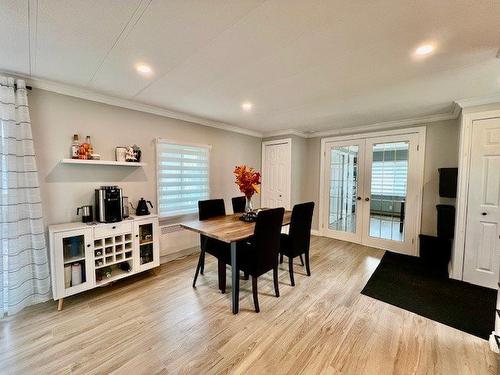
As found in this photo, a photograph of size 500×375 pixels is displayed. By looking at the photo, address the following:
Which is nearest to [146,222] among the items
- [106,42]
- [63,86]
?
[63,86]

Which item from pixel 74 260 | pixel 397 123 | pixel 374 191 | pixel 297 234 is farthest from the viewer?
pixel 374 191

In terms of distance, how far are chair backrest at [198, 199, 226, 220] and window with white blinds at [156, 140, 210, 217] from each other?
0.67 meters

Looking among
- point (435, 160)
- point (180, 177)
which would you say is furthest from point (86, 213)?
point (435, 160)

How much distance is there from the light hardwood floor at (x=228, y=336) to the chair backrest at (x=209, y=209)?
0.90 m

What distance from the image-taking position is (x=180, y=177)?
348cm

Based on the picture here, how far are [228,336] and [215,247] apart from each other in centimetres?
93

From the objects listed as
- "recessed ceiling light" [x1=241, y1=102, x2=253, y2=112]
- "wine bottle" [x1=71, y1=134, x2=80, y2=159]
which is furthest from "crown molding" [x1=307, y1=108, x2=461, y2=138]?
"wine bottle" [x1=71, y1=134, x2=80, y2=159]

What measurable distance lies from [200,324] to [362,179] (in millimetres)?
3605

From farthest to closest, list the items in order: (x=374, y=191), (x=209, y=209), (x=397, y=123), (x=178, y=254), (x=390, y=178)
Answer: (x=374, y=191) → (x=390, y=178) → (x=397, y=123) → (x=178, y=254) → (x=209, y=209)

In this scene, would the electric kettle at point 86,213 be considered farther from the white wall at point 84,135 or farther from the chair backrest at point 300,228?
the chair backrest at point 300,228

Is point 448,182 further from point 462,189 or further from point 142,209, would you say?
Answer: point 142,209

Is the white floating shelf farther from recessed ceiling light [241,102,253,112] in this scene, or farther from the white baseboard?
recessed ceiling light [241,102,253,112]

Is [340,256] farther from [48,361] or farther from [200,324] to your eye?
[48,361]

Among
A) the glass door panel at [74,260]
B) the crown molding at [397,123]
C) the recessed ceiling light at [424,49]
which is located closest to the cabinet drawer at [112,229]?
the glass door panel at [74,260]
